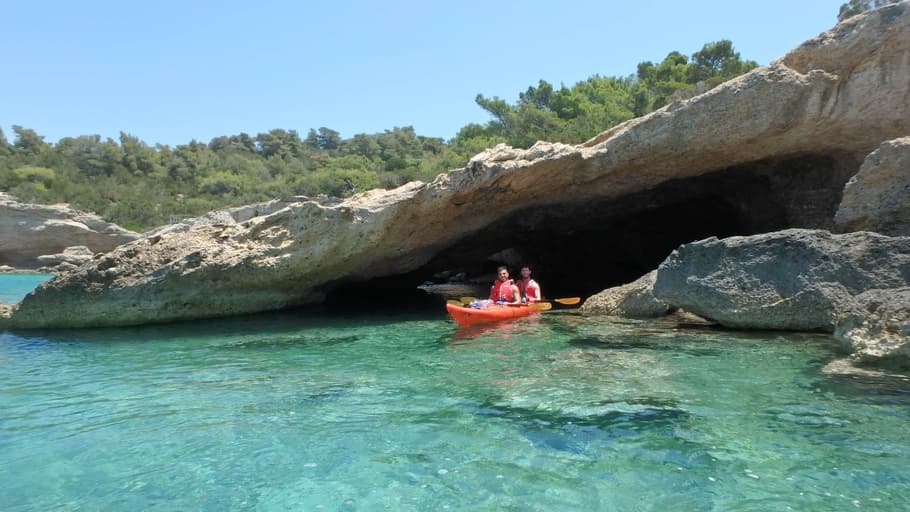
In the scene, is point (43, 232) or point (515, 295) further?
point (43, 232)

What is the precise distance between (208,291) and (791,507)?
10.2m

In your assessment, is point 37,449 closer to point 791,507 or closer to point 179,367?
point 179,367

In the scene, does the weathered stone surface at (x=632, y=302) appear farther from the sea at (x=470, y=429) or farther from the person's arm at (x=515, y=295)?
the sea at (x=470, y=429)

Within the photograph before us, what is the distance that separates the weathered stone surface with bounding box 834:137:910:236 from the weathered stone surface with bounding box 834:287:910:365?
2.60 metres

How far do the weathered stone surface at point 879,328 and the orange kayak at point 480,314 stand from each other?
15.9ft

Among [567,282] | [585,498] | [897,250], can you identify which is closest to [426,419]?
[585,498]

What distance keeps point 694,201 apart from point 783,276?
7.66m

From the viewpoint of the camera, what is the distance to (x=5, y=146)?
198ft

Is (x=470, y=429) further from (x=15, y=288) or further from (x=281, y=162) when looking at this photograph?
(x=281, y=162)

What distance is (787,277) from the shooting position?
6.92 m

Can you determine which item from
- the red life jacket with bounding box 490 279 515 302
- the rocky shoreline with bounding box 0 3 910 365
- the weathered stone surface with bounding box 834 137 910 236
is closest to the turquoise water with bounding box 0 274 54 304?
the rocky shoreline with bounding box 0 3 910 365

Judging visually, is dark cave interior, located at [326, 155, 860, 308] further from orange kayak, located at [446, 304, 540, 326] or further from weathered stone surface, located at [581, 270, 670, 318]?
orange kayak, located at [446, 304, 540, 326]

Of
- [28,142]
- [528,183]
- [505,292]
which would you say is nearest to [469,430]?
[505,292]

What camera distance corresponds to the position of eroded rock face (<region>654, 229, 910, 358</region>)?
6.31 meters
